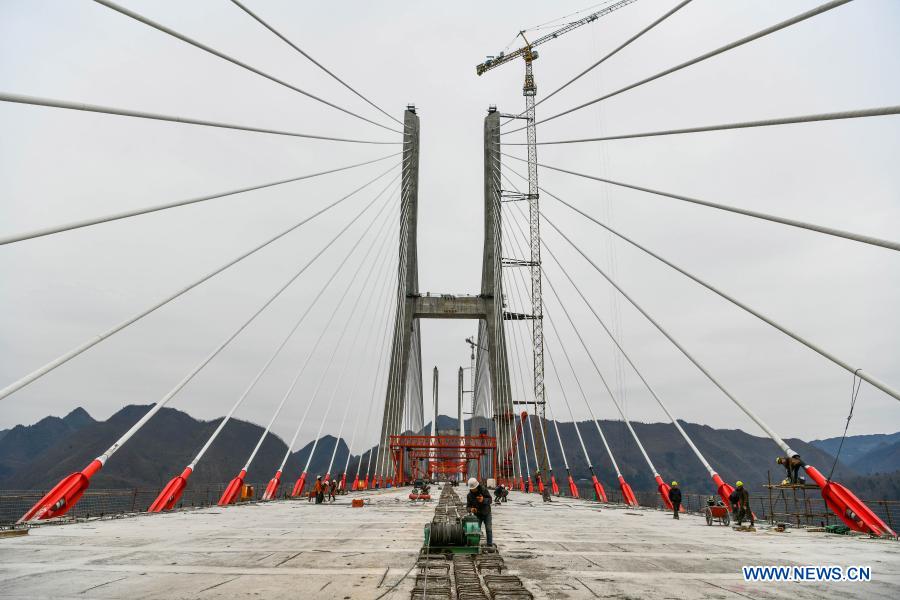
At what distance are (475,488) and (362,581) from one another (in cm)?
343

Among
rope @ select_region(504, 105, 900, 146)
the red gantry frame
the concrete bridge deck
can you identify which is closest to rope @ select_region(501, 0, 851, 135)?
rope @ select_region(504, 105, 900, 146)

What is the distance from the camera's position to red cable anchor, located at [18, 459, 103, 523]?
13297 millimetres

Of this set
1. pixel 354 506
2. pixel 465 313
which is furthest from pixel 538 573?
pixel 465 313

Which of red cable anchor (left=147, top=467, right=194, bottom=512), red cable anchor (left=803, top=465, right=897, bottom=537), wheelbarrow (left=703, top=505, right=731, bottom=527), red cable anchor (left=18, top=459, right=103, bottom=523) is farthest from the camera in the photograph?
wheelbarrow (left=703, top=505, right=731, bottom=527)

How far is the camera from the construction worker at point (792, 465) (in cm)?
1373

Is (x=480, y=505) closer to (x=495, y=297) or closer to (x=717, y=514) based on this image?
(x=717, y=514)

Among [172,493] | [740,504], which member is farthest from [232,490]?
[740,504]

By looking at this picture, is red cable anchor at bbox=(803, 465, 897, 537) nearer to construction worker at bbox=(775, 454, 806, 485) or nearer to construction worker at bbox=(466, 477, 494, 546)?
construction worker at bbox=(775, 454, 806, 485)

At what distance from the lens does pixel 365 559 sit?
10.1 m

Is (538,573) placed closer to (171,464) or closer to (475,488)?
(475,488)

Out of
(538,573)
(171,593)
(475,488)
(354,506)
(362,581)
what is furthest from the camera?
(354,506)

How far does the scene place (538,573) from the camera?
882 centimetres

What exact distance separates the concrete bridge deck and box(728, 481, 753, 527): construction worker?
1192 mm

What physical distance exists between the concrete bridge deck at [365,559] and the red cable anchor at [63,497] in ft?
1.77
